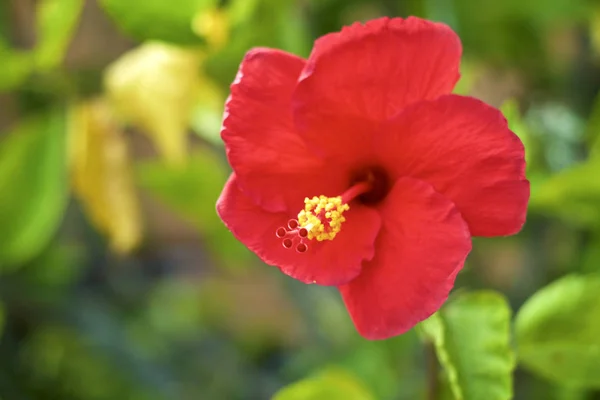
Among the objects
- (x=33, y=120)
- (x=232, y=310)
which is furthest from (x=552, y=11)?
(x=232, y=310)

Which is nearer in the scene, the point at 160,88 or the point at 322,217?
the point at 322,217

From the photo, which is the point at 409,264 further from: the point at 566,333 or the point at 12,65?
the point at 12,65

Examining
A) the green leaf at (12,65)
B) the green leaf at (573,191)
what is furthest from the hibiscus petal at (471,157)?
the green leaf at (12,65)

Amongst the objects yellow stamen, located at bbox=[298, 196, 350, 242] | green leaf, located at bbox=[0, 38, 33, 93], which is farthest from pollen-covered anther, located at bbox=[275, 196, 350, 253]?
green leaf, located at bbox=[0, 38, 33, 93]

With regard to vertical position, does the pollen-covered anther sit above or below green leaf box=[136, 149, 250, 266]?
above

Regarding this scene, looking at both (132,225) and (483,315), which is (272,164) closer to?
(483,315)

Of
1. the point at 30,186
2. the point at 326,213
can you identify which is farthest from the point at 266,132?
the point at 30,186

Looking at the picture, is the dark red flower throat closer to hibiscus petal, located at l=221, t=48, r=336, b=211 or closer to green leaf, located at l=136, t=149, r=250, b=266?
hibiscus petal, located at l=221, t=48, r=336, b=211
